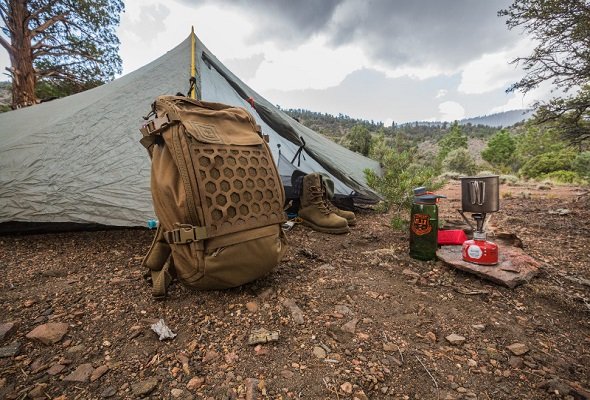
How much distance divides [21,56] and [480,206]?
36.2 ft

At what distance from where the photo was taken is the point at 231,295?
1471mm

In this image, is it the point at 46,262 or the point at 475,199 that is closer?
the point at 475,199

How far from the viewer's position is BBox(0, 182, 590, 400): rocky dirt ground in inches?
37.8

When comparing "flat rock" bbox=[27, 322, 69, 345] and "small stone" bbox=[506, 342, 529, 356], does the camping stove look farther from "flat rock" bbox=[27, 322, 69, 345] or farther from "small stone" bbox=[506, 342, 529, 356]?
"flat rock" bbox=[27, 322, 69, 345]

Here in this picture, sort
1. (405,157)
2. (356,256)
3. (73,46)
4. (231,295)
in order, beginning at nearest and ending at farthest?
(231,295) < (356,256) < (405,157) < (73,46)

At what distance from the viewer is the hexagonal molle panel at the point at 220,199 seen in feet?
4.38

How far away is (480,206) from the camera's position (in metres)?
1.69

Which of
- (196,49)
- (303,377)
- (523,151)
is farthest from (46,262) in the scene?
(523,151)

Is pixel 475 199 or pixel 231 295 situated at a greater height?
pixel 475 199

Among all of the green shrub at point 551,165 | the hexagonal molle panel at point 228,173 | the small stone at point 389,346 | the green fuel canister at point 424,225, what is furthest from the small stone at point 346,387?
the green shrub at point 551,165

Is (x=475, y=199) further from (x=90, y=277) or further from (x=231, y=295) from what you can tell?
(x=90, y=277)

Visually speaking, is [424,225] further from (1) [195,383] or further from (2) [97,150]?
(2) [97,150]

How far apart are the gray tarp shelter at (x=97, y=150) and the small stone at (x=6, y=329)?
941mm

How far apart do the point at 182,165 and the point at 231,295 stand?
69cm
